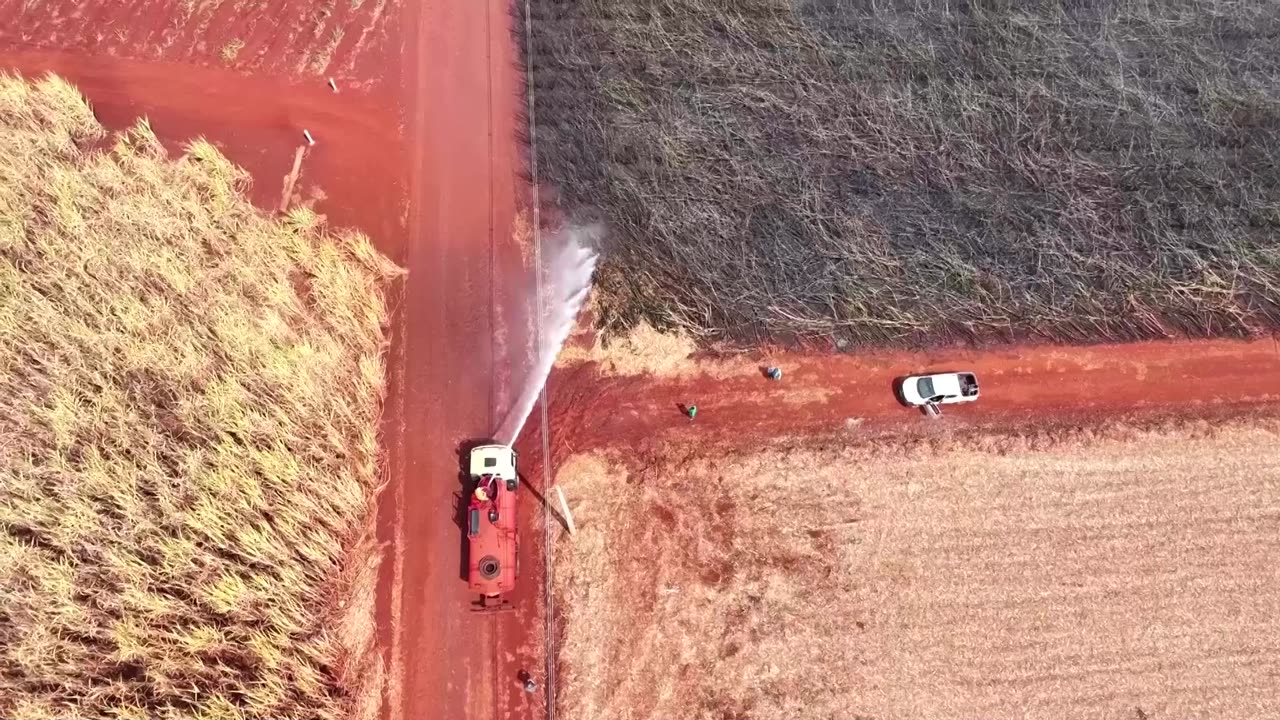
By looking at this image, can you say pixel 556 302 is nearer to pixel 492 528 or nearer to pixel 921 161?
pixel 492 528

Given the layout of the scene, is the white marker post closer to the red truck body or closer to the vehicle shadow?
the red truck body

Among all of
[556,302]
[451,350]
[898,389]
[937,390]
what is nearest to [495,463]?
[451,350]

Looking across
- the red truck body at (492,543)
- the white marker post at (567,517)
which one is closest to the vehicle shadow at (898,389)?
the white marker post at (567,517)

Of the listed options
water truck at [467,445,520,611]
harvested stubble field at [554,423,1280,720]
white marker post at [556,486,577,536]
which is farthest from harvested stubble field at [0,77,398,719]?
harvested stubble field at [554,423,1280,720]

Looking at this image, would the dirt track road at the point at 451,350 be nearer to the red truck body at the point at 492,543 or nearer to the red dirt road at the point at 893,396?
the red truck body at the point at 492,543

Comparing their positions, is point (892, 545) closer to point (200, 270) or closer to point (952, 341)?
point (952, 341)

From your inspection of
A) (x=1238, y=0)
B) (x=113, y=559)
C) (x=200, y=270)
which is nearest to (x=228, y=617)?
(x=113, y=559)
